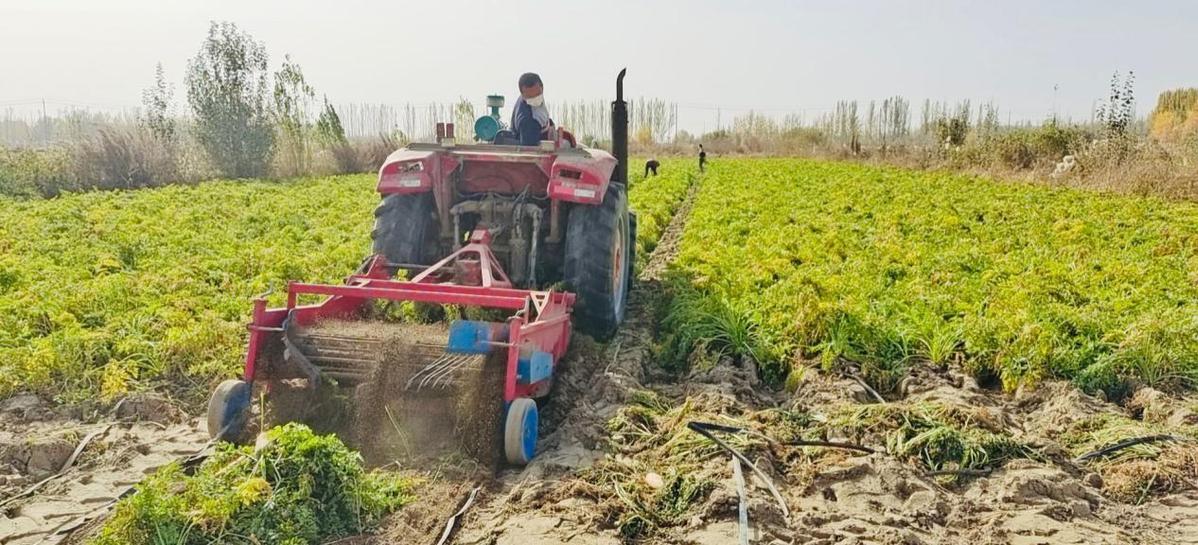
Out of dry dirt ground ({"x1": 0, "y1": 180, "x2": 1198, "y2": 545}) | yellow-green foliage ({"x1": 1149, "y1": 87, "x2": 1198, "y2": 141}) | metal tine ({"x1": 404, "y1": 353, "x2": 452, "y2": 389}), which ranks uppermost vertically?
yellow-green foliage ({"x1": 1149, "y1": 87, "x2": 1198, "y2": 141})

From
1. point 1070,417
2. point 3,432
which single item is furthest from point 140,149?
point 1070,417

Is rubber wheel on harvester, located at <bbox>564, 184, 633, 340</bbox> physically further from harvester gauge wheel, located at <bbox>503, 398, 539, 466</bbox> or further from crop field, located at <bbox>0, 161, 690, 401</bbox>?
crop field, located at <bbox>0, 161, 690, 401</bbox>

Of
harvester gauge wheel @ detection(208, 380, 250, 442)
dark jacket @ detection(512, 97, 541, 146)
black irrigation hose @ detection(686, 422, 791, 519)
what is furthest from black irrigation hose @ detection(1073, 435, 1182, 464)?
dark jacket @ detection(512, 97, 541, 146)

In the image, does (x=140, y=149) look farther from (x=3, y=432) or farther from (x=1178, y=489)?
(x=1178, y=489)

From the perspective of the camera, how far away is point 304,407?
496 centimetres

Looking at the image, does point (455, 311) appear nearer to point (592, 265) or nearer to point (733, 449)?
point (592, 265)

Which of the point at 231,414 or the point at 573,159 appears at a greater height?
the point at 573,159

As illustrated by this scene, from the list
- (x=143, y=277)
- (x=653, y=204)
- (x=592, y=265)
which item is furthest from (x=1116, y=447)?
(x=653, y=204)

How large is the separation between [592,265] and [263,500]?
3.18 metres

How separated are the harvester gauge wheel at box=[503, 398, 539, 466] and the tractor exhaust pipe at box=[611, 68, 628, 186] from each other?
4.11m

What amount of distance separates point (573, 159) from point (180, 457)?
321cm

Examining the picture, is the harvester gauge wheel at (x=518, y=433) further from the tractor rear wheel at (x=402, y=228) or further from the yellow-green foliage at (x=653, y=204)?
the yellow-green foliage at (x=653, y=204)

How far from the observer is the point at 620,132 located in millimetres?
8414

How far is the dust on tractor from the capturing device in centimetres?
471
